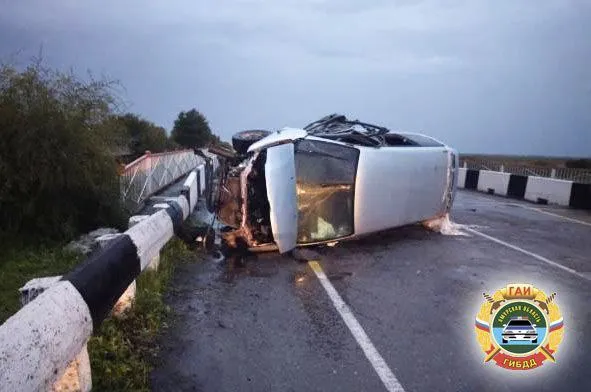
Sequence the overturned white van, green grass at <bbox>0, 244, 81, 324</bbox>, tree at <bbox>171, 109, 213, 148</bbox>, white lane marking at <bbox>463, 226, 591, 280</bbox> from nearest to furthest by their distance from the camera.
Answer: green grass at <bbox>0, 244, 81, 324</bbox> → the overturned white van → white lane marking at <bbox>463, 226, 591, 280</bbox> → tree at <bbox>171, 109, 213, 148</bbox>

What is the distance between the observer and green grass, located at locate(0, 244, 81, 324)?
17.2 ft

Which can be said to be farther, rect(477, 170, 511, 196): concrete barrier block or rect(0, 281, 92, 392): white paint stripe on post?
rect(477, 170, 511, 196): concrete barrier block

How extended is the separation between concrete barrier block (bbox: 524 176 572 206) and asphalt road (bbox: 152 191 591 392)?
8.23m

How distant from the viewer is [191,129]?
5888 cm

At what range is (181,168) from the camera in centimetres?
2111

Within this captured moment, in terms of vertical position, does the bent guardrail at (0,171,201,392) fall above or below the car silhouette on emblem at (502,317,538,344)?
above

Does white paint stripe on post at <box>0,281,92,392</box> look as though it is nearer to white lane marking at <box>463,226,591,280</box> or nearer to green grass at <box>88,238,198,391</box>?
green grass at <box>88,238,198,391</box>

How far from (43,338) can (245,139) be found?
7.13m

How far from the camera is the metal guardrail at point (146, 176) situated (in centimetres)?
912

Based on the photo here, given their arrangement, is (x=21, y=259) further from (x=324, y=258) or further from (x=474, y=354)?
(x=474, y=354)

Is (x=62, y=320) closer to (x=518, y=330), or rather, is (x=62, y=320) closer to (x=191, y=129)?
(x=518, y=330)

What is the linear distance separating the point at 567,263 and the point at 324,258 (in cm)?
370

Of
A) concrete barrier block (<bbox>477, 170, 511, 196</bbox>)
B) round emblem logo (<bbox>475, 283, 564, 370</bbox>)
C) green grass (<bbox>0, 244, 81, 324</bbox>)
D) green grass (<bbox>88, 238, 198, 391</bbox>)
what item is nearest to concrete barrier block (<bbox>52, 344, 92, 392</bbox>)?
green grass (<bbox>88, 238, 198, 391</bbox>)

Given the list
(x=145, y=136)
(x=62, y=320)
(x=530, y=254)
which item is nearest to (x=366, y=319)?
(x=62, y=320)
